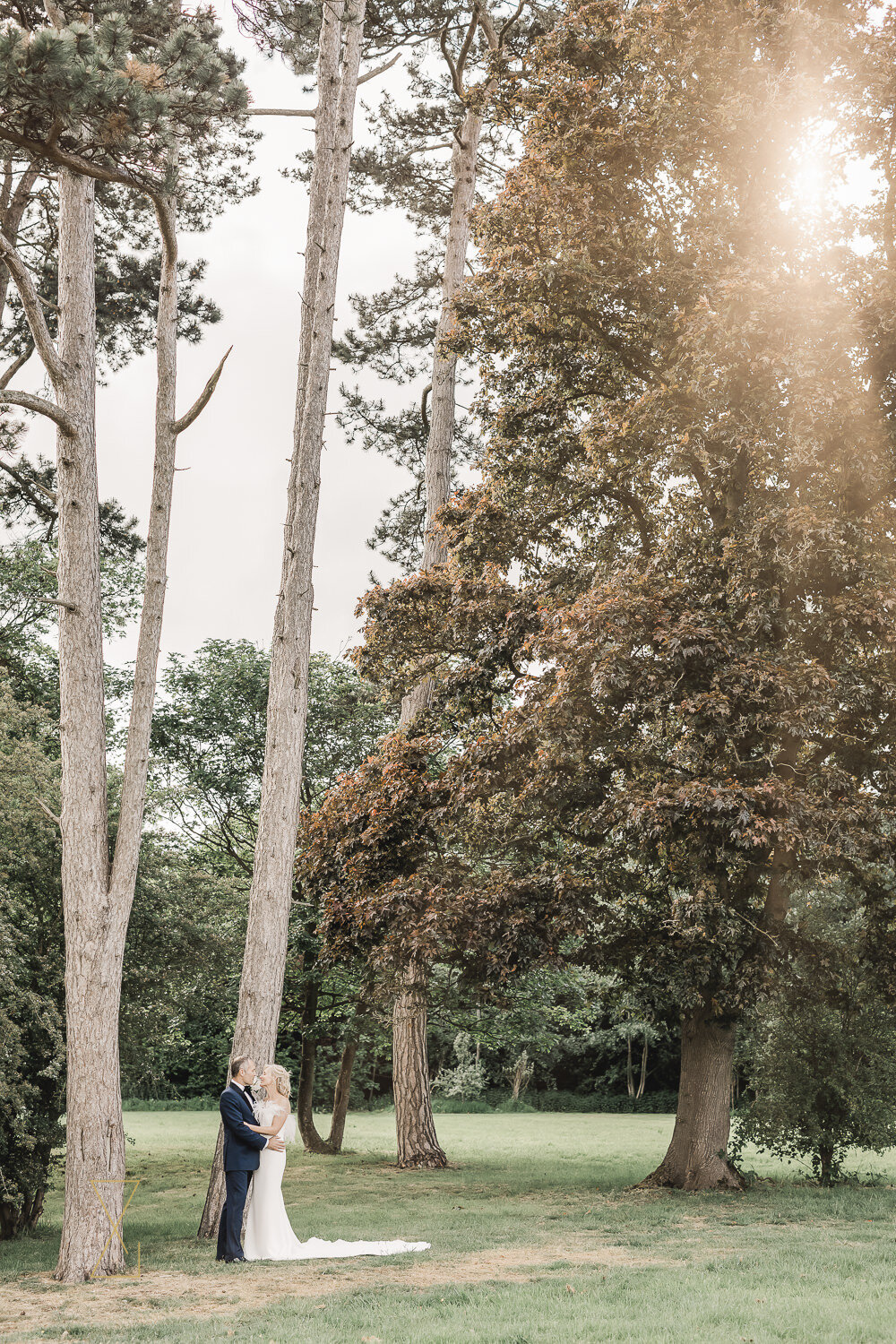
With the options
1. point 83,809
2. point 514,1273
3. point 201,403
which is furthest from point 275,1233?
point 201,403

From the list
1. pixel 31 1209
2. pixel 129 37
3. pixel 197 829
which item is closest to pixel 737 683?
pixel 129 37

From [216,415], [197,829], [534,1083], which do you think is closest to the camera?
[216,415]

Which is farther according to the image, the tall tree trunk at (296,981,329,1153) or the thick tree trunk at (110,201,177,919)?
the tall tree trunk at (296,981,329,1153)

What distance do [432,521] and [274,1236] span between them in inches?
452

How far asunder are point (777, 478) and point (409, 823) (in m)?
5.77

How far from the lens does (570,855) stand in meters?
12.3

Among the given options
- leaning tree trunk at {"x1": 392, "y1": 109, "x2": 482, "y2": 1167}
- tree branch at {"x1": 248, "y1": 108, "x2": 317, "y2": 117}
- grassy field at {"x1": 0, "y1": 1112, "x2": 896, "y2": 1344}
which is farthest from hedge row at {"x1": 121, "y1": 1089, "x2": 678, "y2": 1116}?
tree branch at {"x1": 248, "y1": 108, "x2": 317, "y2": 117}

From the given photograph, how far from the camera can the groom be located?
9094 mm

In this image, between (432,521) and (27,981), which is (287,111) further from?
(27,981)

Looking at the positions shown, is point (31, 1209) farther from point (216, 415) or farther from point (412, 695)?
point (216, 415)

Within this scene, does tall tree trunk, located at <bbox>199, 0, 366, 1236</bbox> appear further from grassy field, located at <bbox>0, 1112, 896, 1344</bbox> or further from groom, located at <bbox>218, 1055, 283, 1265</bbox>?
grassy field, located at <bbox>0, 1112, 896, 1344</bbox>

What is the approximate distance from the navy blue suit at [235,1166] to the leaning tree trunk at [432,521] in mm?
5589

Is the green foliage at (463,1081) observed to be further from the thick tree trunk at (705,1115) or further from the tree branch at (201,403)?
the tree branch at (201,403)

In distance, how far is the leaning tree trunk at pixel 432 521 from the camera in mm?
16844
